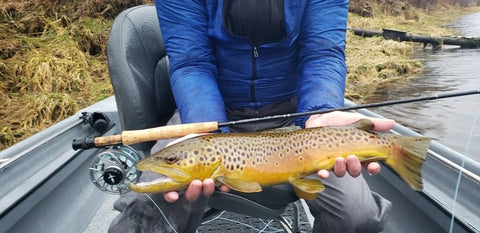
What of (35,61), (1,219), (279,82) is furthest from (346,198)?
(35,61)

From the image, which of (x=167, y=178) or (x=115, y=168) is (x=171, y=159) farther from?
(x=115, y=168)

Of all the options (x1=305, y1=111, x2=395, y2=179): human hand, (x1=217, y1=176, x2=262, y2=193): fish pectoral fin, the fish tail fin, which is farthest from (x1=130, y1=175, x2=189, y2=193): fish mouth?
the fish tail fin

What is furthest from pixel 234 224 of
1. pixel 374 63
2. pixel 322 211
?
pixel 374 63

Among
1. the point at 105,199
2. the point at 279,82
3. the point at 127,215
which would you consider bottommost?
the point at 105,199

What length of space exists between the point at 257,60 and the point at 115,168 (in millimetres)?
913

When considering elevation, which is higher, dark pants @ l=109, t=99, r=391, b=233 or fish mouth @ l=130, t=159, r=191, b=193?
fish mouth @ l=130, t=159, r=191, b=193

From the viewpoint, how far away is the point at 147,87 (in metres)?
2.15

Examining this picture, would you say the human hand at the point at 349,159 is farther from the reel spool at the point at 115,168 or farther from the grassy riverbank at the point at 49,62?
the grassy riverbank at the point at 49,62

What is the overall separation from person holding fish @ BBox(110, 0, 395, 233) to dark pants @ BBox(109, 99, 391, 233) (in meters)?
0.02

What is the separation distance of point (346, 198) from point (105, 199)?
2038 millimetres

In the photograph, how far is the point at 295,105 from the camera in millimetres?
2199

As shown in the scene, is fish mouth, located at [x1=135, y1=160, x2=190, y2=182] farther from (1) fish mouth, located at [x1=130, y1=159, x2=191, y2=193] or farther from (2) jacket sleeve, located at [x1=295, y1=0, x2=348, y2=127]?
(2) jacket sleeve, located at [x1=295, y1=0, x2=348, y2=127]

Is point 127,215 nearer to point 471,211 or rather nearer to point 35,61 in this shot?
point 471,211

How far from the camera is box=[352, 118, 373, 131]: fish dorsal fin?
1.55 metres
